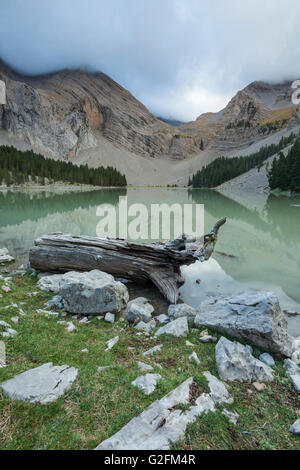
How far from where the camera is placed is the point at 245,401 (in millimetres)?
3898

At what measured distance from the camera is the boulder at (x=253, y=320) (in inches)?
210

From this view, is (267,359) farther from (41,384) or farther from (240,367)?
(41,384)

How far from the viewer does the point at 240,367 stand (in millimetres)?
4531

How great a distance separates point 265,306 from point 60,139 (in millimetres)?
223662

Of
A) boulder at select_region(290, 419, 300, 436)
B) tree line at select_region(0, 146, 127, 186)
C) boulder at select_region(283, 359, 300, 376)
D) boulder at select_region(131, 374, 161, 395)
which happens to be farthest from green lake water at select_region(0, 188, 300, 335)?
tree line at select_region(0, 146, 127, 186)

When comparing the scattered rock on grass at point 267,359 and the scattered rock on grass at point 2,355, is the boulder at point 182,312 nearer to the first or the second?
the scattered rock on grass at point 267,359

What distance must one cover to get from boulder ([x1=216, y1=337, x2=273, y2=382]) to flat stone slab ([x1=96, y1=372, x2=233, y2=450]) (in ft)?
1.94

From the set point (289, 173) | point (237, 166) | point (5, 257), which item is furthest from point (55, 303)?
point (237, 166)

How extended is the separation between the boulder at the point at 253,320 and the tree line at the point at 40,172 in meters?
103

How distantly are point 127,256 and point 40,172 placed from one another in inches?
4363

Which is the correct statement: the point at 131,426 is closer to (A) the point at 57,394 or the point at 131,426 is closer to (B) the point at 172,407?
(B) the point at 172,407

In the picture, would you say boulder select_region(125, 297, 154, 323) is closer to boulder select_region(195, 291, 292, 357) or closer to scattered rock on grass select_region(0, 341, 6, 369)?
boulder select_region(195, 291, 292, 357)
